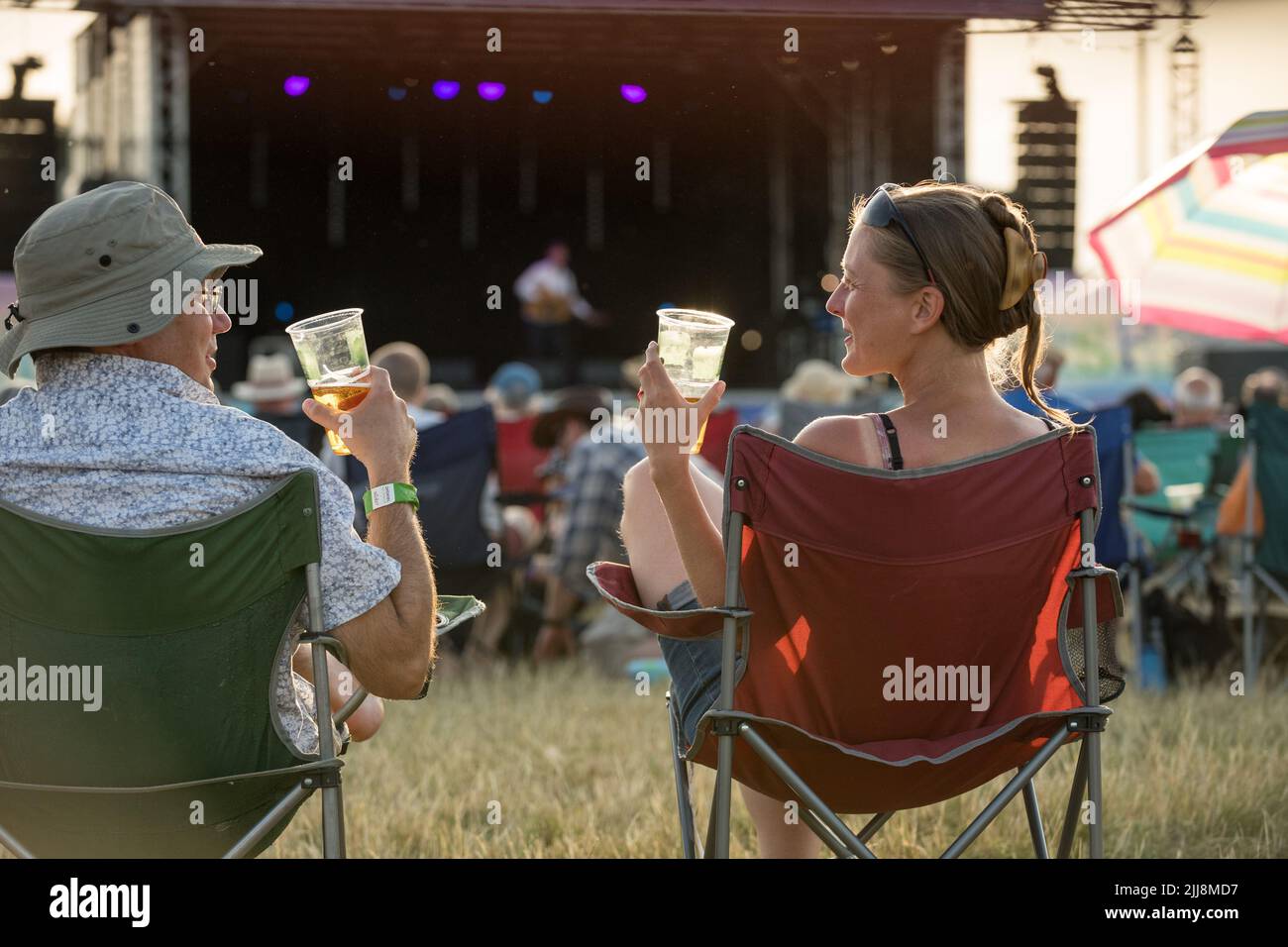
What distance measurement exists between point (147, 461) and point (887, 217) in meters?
1.02

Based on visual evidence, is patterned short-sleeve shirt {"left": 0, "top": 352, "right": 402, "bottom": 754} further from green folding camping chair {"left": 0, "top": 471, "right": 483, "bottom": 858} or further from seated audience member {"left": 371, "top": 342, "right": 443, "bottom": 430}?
seated audience member {"left": 371, "top": 342, "right": 443, "bottom": 430}

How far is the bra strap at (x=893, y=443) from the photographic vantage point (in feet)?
6.31

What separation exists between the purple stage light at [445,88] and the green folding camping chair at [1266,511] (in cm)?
828

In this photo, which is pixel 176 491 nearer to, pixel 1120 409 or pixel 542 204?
pixel 1120 409

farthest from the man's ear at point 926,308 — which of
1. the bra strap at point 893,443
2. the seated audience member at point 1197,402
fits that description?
the seated audience member at point 1197,402

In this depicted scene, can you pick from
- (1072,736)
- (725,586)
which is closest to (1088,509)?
(1072,736)

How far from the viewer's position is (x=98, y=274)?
1.77 metres

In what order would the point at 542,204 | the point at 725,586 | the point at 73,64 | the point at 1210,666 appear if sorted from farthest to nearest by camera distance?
the point at 542,204, the point at 73,64, the point at 1210,666, the point at 725,586

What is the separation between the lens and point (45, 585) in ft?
5.51

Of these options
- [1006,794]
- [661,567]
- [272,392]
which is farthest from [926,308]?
[272,392]

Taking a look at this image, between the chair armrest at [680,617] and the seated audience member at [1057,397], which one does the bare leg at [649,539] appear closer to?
the chair armrest at [680,617]

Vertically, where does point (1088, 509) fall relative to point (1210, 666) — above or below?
above
